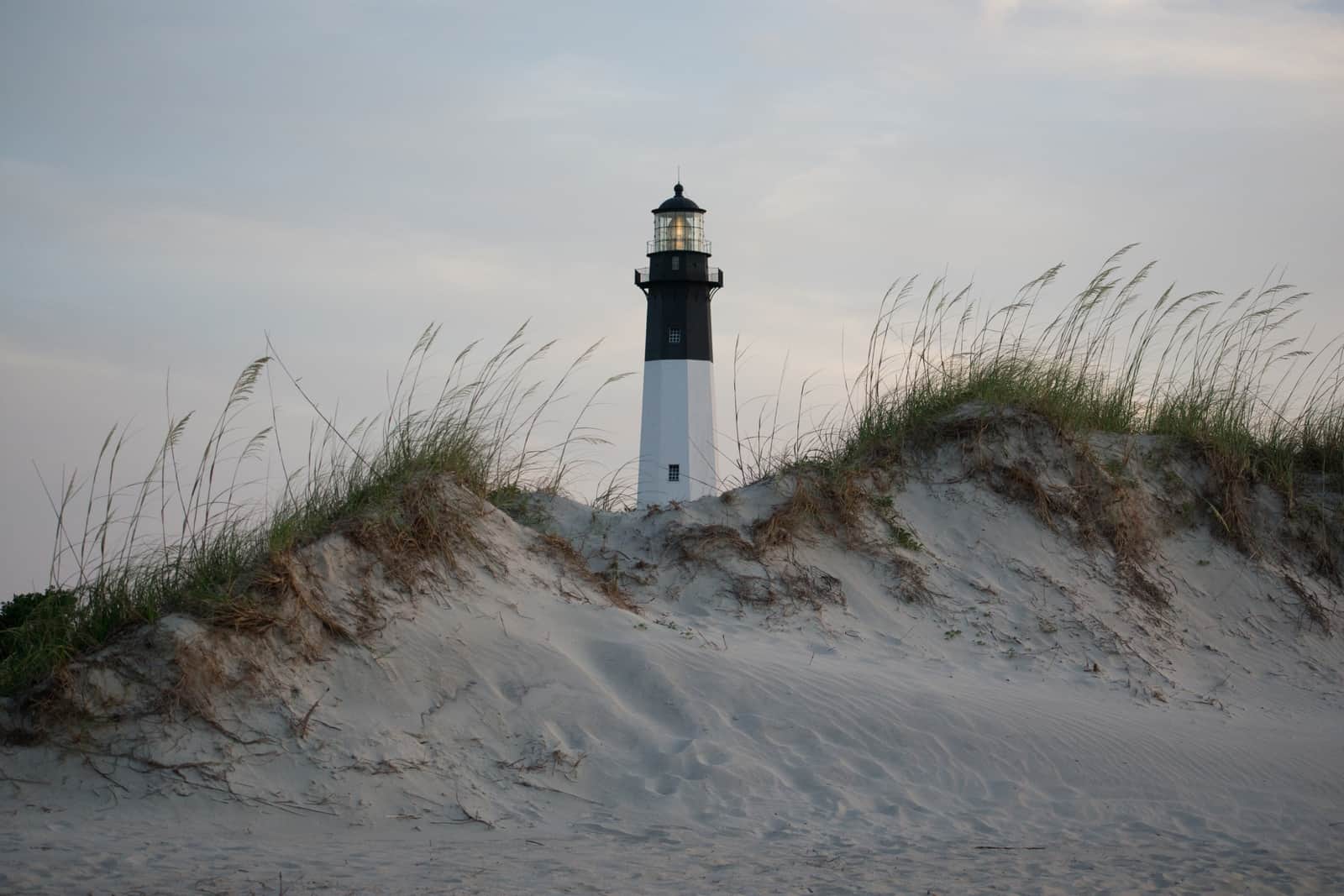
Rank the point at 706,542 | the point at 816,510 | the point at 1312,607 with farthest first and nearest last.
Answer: the point at 1312,607 < the point at 816,510 < the point at 706,542

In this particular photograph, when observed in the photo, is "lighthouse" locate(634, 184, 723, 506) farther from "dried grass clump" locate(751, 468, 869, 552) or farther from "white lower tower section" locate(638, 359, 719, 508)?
"dried grass clump" locate(751, 468, 869, 552)

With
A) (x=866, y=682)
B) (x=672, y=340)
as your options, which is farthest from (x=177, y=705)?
(x=672, y=340)

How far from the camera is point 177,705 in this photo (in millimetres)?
5078

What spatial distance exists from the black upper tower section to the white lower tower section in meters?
0.39

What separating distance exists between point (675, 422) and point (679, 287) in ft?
9.63

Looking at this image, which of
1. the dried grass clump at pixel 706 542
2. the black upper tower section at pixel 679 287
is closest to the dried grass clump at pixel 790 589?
the dried grass clump at pixel 706 542

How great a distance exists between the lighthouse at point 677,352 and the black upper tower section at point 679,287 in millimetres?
17

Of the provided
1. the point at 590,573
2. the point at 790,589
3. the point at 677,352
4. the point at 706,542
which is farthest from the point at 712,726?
→ the point at 677,352

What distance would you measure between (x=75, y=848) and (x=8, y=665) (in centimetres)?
134

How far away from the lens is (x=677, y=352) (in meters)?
23.2

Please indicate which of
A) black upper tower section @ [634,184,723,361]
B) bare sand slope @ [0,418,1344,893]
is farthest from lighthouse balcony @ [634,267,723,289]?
bare sand slope @ [0,418,1344,893]

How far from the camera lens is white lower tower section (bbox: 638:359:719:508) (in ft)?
72.0

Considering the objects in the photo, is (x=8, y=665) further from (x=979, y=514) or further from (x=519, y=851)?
(x=979, y=514)

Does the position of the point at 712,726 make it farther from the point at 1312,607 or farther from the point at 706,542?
the point at 1312,607
